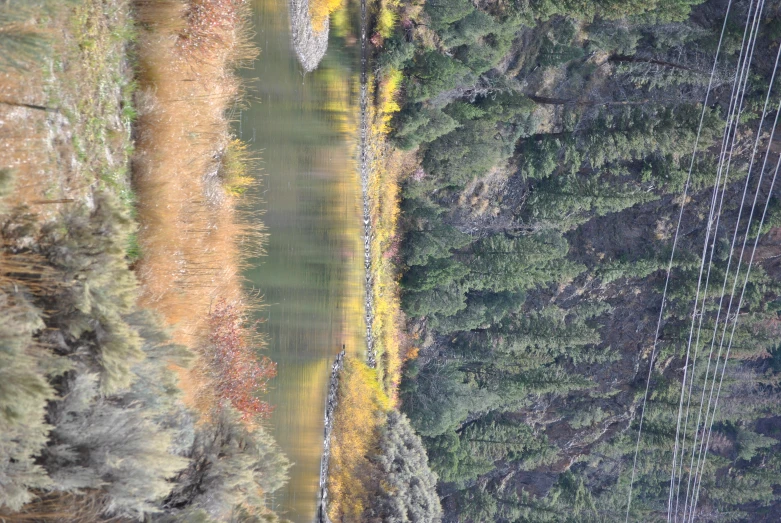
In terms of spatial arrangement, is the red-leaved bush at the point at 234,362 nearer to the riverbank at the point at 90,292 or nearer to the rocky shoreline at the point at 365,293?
the riverbank at the point at 90,292

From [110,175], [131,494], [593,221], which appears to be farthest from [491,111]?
[131,494]

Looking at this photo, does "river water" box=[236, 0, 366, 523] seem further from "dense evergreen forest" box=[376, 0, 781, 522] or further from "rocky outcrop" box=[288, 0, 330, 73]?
"dense evergreen forest" box=[376, 0, 781, 522]

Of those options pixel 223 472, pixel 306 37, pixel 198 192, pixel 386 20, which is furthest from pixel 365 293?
pixel 223 472

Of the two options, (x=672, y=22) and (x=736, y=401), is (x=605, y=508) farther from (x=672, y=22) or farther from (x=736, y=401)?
(x=672, y=22)

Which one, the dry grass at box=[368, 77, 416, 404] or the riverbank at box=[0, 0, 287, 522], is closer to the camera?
the riverbank at box=[0, 0, 287, 522]

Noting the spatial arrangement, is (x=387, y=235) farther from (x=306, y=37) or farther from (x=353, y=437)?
(x=306, y=37)

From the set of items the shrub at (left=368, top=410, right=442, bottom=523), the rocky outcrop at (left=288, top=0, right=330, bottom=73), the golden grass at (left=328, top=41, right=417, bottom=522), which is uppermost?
the rocky outcrop at (left=288, top=0, right=330, bottom=73)

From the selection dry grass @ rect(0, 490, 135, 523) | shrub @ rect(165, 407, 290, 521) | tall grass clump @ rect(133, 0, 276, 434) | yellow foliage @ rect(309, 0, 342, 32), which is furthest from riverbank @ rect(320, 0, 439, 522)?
dry grass @ rect(0, 490, 135, 523)

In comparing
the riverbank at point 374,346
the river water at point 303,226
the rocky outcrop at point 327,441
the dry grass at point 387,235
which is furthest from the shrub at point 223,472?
the dry grass at point 387,235
